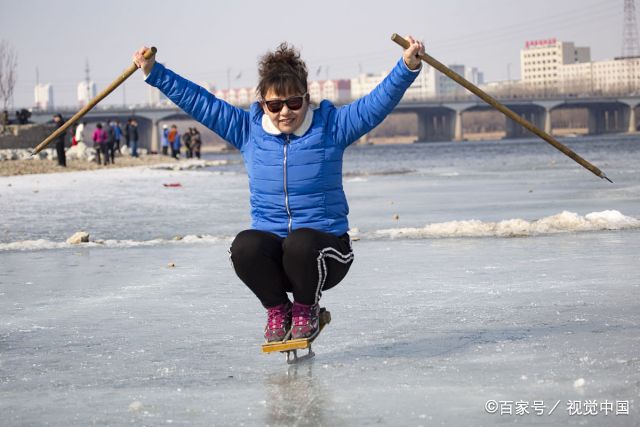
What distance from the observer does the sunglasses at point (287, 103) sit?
16.3ft

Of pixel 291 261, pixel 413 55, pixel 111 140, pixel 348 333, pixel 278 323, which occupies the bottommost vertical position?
pixel 348 333

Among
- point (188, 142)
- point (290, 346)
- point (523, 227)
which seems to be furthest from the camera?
point (188, 142)

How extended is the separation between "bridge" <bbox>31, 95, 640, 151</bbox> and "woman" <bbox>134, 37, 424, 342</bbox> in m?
109

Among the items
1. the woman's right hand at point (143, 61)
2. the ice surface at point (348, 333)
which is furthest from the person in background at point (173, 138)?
the woman's right hand at point (143, 61)

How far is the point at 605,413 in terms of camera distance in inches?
150

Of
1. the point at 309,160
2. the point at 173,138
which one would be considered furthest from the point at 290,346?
the point at 173,138

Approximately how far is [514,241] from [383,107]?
218 inches

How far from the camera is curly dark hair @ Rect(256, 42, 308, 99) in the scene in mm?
4977

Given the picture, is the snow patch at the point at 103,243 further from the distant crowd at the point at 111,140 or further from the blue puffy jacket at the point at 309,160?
the distant crowd at the point at 111,140

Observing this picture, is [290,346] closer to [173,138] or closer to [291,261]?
[291,261]

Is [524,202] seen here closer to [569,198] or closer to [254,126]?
[569,198]

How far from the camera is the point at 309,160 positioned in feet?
16.3

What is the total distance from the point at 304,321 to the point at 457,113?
13094cm

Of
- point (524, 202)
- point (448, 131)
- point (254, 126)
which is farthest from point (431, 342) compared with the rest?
point (448, 131)
